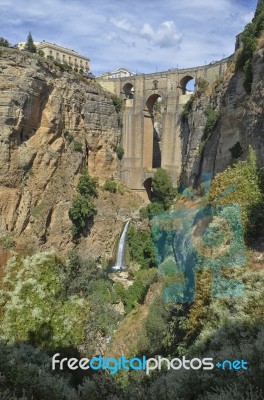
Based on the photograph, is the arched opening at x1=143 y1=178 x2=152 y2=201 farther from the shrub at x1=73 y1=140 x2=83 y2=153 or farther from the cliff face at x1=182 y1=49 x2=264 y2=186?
the shrub at x1=73 y1=140 x2=83 y2=153

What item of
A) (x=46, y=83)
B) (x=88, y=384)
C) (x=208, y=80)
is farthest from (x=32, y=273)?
(x=208, y=80)

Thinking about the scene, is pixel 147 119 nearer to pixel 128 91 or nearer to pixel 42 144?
pixel 128 91

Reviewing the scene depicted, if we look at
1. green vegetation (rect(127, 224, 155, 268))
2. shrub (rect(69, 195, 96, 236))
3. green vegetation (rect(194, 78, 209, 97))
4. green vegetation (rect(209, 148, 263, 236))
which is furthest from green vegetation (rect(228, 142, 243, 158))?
shrub (rect(69, 195, 96, 236))

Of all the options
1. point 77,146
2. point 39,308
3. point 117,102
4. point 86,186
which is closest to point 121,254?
point 86,186

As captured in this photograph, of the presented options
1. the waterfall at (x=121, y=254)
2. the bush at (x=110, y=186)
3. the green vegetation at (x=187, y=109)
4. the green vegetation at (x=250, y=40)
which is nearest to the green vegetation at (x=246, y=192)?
the green vegetation at (x=250, y=40)

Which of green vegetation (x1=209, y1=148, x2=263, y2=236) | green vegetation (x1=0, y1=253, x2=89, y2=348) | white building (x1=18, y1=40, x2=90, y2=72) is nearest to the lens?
green vegetation (x1=0, y1=253, x2=89, y2=348)

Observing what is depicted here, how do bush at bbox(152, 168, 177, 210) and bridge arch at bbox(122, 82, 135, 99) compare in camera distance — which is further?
bridge arch at bbox(122, 82, 135, 99)

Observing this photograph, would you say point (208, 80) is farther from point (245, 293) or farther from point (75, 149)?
point (245, 293)
